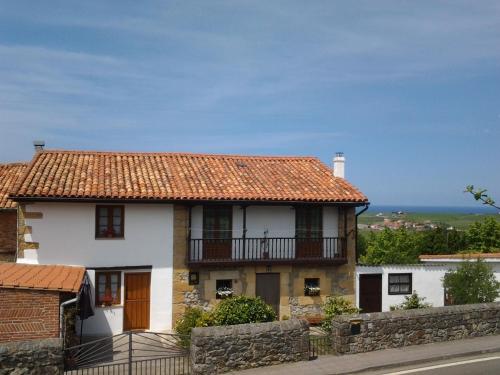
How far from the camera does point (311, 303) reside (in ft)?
62.9

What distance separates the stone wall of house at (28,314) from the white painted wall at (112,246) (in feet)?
13.4

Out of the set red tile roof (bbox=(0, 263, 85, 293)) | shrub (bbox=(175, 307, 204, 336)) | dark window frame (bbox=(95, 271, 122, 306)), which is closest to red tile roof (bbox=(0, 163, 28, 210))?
→ red tile roof (bbox=(0, 263, 85, 293))

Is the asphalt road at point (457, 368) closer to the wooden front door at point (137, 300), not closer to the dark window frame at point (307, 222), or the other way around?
the dark window frame at point (307, 222)

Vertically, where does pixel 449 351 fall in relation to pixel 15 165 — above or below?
below

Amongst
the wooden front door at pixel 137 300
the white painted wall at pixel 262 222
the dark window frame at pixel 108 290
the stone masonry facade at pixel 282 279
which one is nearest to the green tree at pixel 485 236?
the stone masonry facade at pixel 282 279

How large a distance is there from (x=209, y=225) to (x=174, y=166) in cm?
315

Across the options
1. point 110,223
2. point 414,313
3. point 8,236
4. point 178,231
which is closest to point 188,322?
A: point 178,231

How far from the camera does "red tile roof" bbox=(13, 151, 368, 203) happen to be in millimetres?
16859

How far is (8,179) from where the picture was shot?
799 inches

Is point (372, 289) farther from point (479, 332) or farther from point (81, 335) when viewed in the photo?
point (81, 335)

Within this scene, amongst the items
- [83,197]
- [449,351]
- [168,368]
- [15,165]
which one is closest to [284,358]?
[168,368]

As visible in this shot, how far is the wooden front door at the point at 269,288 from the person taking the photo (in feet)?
61.3

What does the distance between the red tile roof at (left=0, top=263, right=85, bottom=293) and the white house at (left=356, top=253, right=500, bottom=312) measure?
1098 cm

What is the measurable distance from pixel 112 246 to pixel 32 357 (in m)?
6.88
